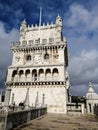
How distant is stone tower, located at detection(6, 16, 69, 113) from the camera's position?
116 feet

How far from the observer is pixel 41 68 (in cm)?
3816

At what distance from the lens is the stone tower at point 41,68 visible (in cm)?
3531

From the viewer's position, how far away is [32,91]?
36.7 m

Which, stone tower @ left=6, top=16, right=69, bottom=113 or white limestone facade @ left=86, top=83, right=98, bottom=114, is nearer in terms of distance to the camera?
stone tower @ left=6, top=16, right=69, bottom=113

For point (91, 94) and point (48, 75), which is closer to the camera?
point (48, 75)

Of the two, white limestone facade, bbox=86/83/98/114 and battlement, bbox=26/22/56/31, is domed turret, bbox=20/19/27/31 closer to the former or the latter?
battlement, bbox=26/22/56/31

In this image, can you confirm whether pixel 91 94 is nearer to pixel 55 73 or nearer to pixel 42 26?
pixel 55 73

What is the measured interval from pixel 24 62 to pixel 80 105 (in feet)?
58.8

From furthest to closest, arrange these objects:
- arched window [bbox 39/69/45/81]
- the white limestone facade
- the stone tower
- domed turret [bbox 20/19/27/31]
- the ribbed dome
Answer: domed turret [bbox 20/19/27/31]
the ribbed dome
the white limestone facade
arched window [bbox 39/69/45/81]
the stone tower

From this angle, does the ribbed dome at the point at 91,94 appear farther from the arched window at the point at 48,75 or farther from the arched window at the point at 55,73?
the arched window at the point at 48,75

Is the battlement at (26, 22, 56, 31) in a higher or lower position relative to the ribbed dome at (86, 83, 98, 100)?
higher

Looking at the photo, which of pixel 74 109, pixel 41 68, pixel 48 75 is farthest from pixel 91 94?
pixel 41 68

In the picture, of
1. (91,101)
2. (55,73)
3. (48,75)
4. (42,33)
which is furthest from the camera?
(42,33)

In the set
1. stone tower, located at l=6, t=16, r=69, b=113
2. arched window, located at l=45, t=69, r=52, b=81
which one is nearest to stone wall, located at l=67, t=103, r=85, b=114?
stone tower, located at l=6, t=16, r=69, b=113
